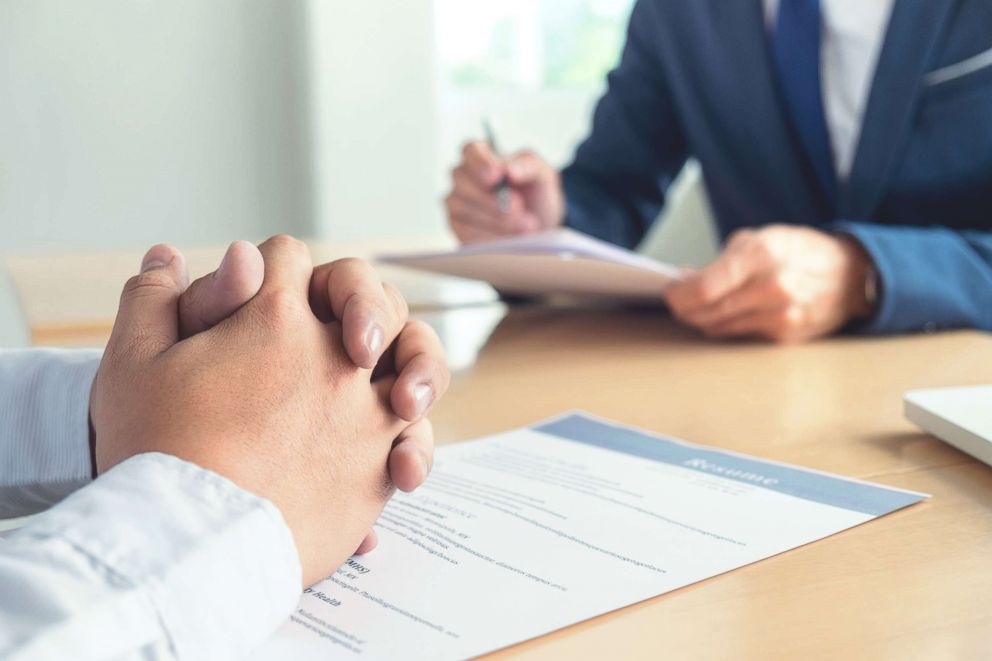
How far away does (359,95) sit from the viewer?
2.35 m

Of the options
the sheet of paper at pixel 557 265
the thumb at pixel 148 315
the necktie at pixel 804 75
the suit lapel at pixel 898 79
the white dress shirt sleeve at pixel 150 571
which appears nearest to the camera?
the white dress shirt sleeve at pixel 150 571

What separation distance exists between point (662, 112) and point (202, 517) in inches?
44.9

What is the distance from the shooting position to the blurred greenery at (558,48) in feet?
7.98

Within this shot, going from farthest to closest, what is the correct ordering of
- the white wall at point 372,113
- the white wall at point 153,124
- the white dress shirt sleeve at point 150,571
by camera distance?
1. the white wall at point 372,113
2. the white wall at point 153,124
3. the white dress shirt sleeve at point 150,571

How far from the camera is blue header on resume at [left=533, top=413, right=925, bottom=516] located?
0.37m

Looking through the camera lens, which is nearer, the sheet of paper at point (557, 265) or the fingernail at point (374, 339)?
the fingernail at point (374, 339)

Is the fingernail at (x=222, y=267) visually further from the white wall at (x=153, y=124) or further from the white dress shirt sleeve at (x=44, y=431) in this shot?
the white wall at (x=153, y=124)

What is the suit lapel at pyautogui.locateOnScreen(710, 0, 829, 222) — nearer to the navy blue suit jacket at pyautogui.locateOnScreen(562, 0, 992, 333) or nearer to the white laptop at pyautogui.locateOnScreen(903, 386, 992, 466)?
the navy blue suit jacket at pyautogui.locateOnScreen(562, 0, 992, 333)

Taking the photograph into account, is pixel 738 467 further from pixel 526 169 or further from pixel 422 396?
pixel 526 169

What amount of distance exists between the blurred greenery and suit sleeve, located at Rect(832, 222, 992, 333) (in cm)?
174

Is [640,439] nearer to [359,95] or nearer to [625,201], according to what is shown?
[625,201]

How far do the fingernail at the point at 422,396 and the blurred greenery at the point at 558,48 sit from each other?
7.15ft

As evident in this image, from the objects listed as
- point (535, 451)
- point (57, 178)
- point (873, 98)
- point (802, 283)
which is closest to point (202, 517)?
point (535, 451)

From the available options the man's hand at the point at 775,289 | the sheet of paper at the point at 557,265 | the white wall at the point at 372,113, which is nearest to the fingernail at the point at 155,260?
the sheet of paper at the point at 557,265
